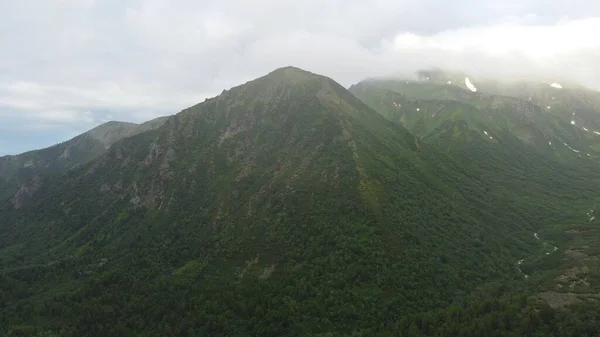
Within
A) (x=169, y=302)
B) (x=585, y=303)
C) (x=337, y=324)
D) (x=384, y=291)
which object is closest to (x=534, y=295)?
(x=585, y=303)

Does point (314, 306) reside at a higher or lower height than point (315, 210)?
lower

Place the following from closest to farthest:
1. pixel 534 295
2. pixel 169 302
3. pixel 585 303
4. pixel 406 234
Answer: pixel 585 303 → pixel 534 295 → pixel 169 302 → pixel 406 234

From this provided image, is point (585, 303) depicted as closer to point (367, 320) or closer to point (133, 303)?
point (367, 320)

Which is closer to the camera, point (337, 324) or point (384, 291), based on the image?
point (337, 324)

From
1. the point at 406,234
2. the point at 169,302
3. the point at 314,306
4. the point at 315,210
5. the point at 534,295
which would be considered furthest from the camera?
the point at 315,210

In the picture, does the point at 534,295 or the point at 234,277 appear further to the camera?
the point at 234,277

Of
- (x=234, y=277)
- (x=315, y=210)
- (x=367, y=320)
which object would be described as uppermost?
(x=315, y=210)

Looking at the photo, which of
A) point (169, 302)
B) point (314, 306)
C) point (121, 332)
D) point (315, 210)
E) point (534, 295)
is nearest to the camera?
point (534, 295)

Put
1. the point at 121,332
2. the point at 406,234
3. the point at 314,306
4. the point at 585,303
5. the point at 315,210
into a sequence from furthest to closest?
the point at 315,210 < the point at 406,234 < the point at 121,332 < the point at 314,306 < the point at 585,303

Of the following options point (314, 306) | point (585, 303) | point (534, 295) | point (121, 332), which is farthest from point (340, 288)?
point (121, 332)

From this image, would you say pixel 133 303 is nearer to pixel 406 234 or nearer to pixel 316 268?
pixel 316 268

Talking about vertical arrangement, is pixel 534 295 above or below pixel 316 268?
below
